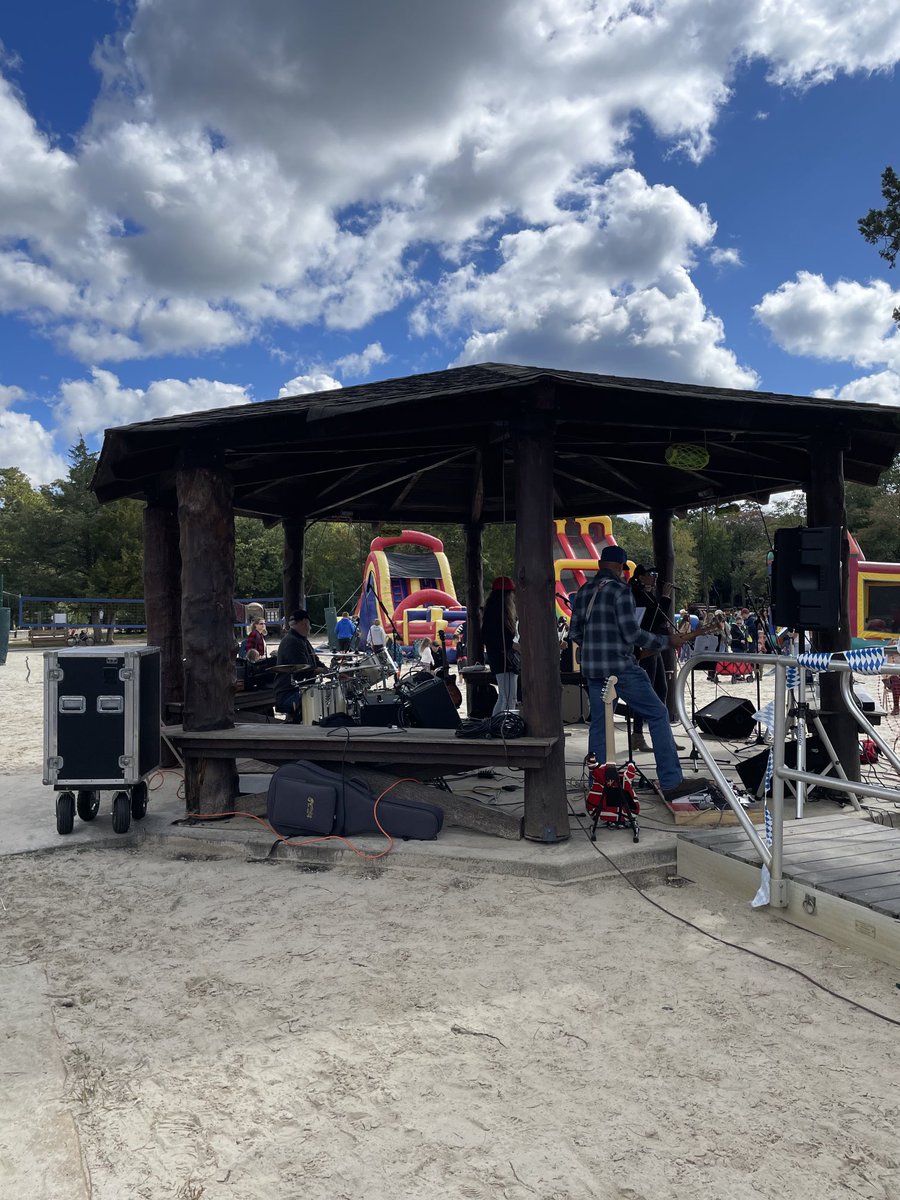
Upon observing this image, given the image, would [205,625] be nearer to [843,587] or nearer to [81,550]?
[843,587]

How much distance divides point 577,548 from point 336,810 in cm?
2499

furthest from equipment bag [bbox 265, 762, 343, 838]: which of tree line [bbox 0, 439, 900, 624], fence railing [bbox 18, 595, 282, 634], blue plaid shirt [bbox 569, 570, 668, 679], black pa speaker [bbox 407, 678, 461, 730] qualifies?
fence railing [bbox 18, 595, 282, 634]

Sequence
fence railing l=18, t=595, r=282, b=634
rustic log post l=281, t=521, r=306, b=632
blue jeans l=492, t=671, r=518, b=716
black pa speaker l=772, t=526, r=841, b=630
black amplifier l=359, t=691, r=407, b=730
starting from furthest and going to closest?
fence railing l=18, t=595, r=282, b=634 → rustic log post l=281, t=521, r=306, b=632 → blue jeans l=492, t=671, r=518, b=716 → black amplifier l=359, t=691, r=407, b=730 → black pa speaker l=772, t=526, r=841, b=630

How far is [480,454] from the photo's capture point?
28.8 feet

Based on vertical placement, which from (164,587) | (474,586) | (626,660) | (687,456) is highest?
(687,456)

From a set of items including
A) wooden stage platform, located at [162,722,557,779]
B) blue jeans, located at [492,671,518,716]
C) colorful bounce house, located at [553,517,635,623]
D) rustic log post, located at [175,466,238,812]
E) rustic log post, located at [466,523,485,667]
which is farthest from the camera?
colorful bounce house, located at [553,517,635,623]

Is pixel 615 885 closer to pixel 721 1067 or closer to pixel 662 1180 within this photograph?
pixel 721 1067

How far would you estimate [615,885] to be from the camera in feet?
16.9

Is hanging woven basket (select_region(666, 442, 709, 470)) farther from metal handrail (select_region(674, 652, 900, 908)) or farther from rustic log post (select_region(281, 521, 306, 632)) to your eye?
rustic log post (select_region(281, 521, 306, 632))

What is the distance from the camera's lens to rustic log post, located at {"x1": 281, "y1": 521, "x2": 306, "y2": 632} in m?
11.3

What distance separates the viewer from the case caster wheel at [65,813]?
6.48 meters

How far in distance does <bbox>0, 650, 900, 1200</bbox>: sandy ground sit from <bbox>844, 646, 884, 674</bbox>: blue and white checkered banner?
1397 millimetres

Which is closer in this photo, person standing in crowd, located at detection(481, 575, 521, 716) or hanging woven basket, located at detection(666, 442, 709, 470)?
hanging woven basket, located at detection(666, 442, 709, 470)

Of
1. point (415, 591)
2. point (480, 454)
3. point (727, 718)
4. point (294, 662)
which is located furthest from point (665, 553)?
point (415, 591)
